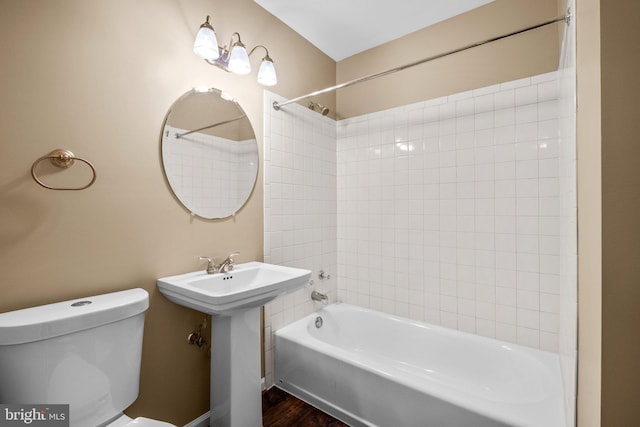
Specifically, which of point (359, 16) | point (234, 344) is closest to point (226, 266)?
point (234, 344)

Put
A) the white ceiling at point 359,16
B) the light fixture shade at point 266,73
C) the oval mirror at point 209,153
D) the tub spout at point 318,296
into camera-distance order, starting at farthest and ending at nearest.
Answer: the tub spout at point 318,296 < the white ceiling at point 359,16 < the light fixture shade at point 266,73 < the oval mirror at point 209,153

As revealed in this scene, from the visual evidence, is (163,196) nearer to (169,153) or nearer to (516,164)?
(169,153)

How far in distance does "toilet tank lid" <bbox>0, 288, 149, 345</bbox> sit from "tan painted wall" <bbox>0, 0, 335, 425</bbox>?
109 mm

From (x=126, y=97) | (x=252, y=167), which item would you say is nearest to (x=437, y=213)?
(x=252, y=167)

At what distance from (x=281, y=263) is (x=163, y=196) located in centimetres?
92

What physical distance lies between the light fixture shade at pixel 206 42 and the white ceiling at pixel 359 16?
0.71m

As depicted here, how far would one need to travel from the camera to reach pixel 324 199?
245 centimetres

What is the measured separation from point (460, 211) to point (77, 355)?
2145 mm

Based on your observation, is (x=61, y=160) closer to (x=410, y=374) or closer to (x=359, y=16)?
(x=410, y=374)

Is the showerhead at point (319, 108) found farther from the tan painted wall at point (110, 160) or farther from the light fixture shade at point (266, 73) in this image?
the tan painted wall at point (110, 160)

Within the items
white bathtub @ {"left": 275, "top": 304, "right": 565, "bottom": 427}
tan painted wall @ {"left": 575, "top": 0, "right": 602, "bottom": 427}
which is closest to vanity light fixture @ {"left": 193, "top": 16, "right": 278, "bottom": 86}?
tan painted wall @ {"left": 575, "top": 0, "right": 602, "bottom": 427}

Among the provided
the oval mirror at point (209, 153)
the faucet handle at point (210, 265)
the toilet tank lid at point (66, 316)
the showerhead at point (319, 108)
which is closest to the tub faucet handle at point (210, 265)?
the faucet handle at point (210, 265)

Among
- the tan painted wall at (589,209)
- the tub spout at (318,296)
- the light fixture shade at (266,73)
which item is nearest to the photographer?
the tan painted wall at (589,209)

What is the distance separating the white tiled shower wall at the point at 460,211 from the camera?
173 cm
